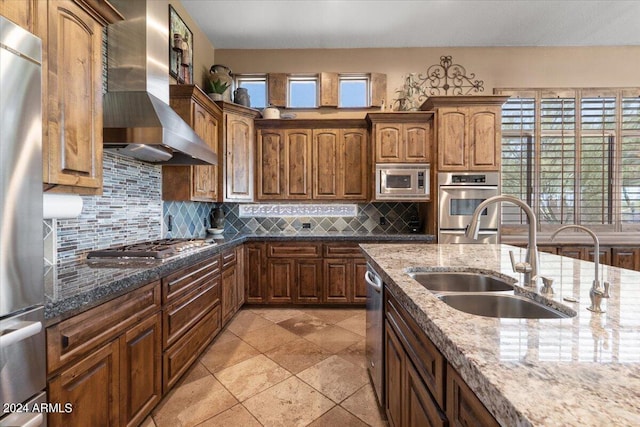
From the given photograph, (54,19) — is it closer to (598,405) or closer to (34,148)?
(34,148)

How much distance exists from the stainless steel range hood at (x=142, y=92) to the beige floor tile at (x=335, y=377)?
6.13ft

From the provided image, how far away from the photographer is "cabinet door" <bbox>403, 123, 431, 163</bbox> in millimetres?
3654

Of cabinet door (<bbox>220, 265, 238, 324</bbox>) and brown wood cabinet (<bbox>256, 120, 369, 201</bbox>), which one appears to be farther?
brown wood cabinet (<bbox>256, 120, 369, 201</bbox>)

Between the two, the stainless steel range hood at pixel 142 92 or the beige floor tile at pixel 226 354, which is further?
the beige floor tile at pixel 226 354

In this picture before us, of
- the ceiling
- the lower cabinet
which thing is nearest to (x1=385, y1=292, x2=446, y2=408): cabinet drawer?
the lower cabinet

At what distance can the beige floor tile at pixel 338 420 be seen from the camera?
1665 mm

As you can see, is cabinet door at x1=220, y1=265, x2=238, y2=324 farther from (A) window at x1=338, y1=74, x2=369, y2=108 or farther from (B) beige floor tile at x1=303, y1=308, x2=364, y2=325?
(A) window at x1=338, y1=74, x2=369, y2=108

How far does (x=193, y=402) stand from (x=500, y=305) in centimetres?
186

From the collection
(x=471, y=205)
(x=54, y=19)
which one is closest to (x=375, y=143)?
(x=471, y=205)

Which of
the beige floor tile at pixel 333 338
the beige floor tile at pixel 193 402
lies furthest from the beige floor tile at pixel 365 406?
the beige floor tile at pixel 193 402

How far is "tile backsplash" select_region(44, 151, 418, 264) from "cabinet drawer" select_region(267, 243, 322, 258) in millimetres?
545

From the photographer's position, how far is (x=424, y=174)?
12.0ft

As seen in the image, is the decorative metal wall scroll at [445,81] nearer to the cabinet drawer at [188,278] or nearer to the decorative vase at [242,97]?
the decorative vase at [242,97]

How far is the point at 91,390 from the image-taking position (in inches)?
47.6
